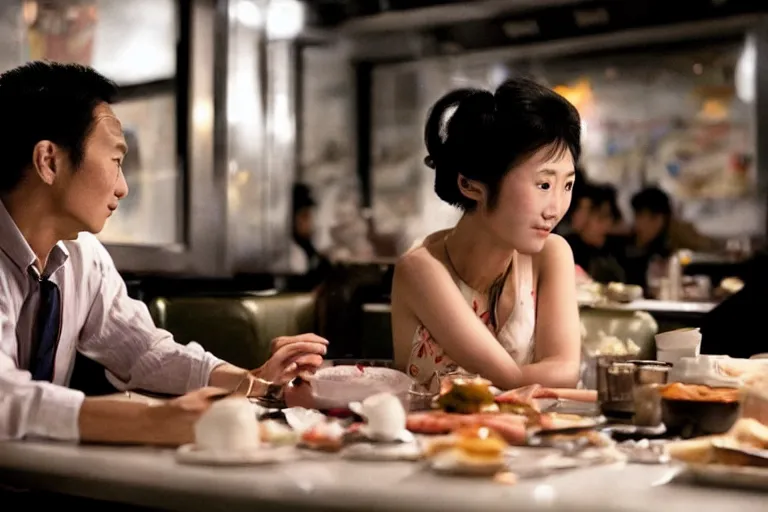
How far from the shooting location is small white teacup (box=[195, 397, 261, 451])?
1.17 metres

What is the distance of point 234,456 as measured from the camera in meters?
1.15

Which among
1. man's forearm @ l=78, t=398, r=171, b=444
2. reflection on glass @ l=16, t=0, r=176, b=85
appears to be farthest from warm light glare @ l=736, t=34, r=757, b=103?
man's forearm @ l=78, t=398, r=171, b=444

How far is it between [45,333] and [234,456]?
80 centimetres

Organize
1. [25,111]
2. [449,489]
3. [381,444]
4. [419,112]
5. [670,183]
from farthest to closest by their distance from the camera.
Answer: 1. [419,112]
2. [670,183]
3. [25,111]
4. [381,444]
5. [449,489]

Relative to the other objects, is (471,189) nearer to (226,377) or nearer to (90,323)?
(226,377)

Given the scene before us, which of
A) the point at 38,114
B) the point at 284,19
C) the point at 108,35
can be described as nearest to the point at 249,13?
the point at 284,19

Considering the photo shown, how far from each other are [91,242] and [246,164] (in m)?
4.00

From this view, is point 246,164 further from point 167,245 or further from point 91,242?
point 91,242

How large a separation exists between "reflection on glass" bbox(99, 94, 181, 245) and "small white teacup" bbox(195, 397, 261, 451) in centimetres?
373

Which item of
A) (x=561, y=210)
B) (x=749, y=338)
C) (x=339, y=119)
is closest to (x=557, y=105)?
(x=561, y=210)

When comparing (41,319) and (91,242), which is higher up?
(91,242)

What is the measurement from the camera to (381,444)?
125cm

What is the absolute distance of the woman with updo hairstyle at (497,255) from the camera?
1979mm

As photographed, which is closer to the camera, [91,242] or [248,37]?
[91,242]
